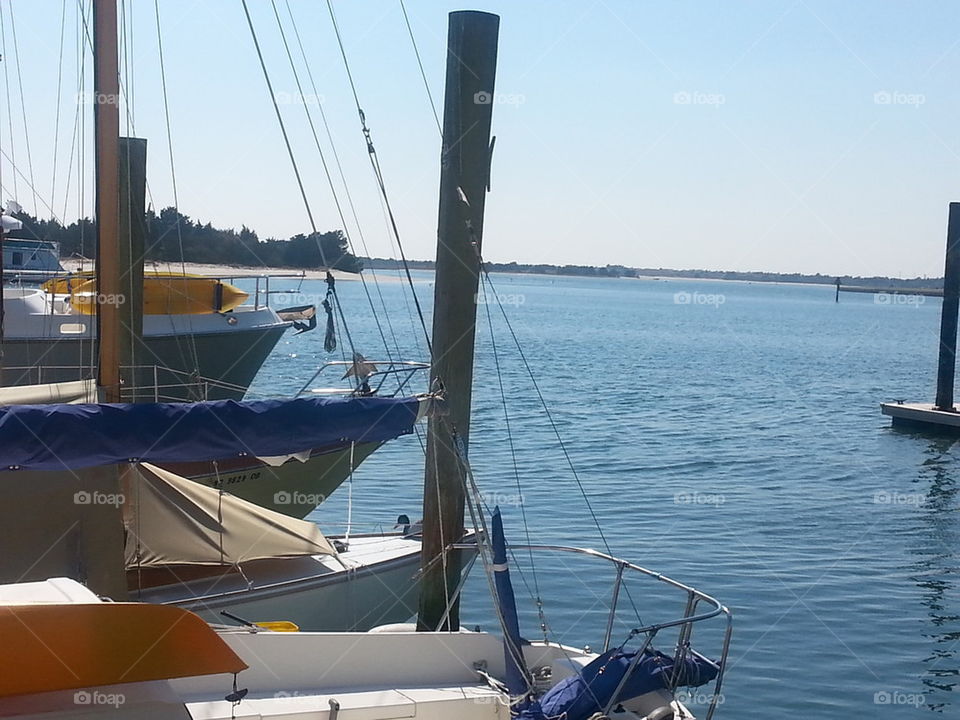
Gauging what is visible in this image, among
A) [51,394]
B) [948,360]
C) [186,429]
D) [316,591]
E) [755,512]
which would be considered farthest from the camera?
[948,360]

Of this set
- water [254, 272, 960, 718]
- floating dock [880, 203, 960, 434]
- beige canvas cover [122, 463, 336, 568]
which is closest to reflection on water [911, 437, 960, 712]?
water [254, 272, 960, 718]

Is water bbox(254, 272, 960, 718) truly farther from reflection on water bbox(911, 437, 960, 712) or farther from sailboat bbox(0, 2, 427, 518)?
sailboat bbox(0, 2, 427, 518)

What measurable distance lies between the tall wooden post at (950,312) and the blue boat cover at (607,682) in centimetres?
2772

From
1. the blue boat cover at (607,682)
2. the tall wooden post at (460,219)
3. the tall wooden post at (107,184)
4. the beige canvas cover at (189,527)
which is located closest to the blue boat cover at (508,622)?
the blue boat cover at (607,682)

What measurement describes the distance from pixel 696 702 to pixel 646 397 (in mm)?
34789

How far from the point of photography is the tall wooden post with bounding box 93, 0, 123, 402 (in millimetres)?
9789

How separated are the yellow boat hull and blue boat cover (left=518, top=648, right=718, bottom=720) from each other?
18.9 meters

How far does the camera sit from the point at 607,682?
8.17 m

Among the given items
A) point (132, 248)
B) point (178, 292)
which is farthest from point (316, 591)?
point (178, 292)

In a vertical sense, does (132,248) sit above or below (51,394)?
above

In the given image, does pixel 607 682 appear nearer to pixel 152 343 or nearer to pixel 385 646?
pixel 385 646

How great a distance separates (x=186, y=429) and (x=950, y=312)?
3163 centimetres

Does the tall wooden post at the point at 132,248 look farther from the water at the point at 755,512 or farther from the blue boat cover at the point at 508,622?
the water at the point at 755,512

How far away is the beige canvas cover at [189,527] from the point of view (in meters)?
12.0
